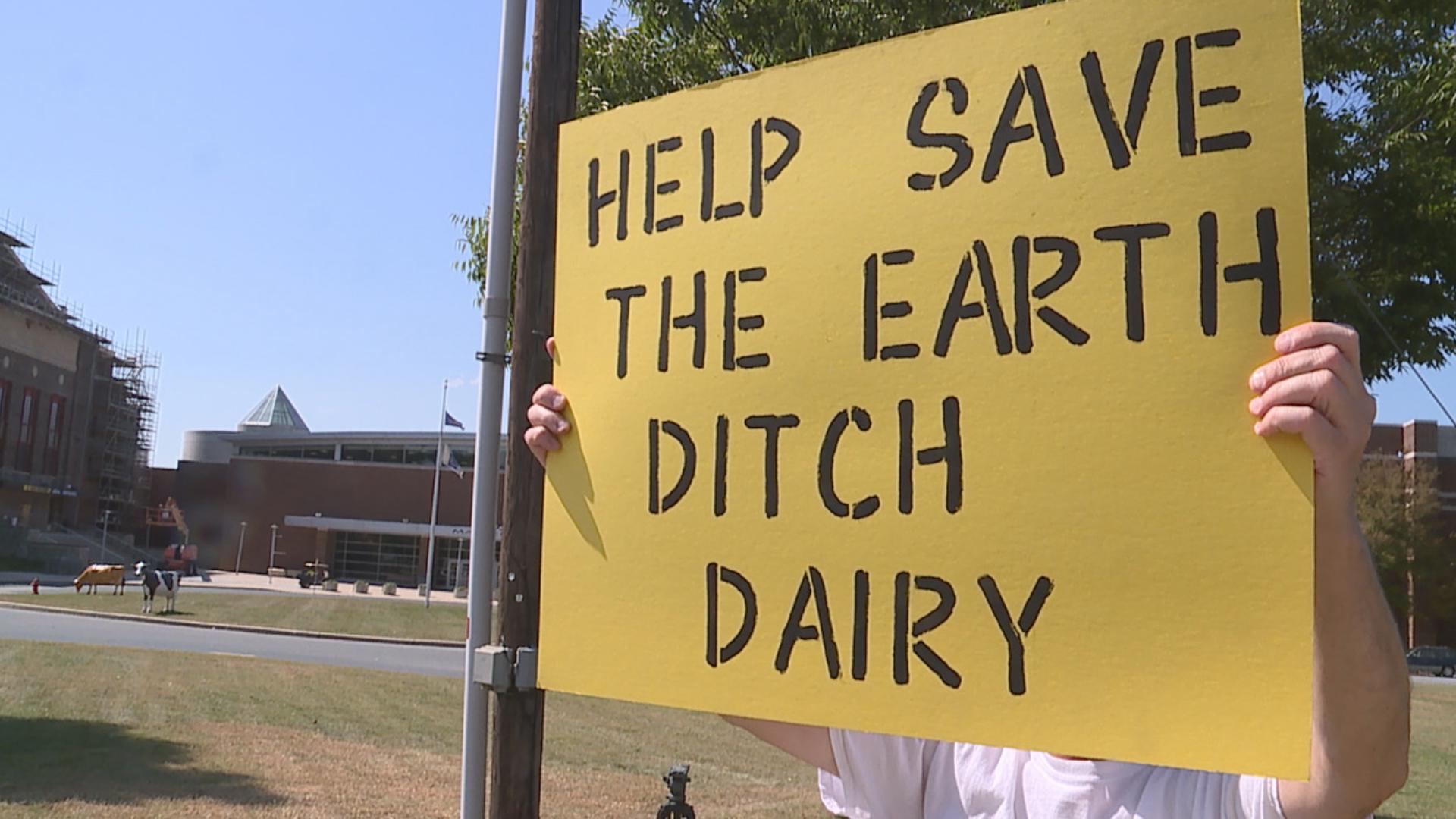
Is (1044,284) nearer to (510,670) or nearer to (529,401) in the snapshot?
(529,401)

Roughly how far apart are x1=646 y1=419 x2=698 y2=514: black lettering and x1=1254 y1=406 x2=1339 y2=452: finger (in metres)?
1.05

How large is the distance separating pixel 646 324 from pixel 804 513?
541 millimetres

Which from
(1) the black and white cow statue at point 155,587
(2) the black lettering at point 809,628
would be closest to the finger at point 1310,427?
(2) the black lettering at point 809,628

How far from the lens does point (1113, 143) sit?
1.88m

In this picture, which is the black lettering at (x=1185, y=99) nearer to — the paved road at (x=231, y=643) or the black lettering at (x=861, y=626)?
the black lettering at (x=861, y=626)

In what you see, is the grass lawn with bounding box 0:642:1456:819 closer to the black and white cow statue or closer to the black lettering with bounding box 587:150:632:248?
the black lettering with bounding box 587:150:632:248

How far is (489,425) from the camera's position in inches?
149

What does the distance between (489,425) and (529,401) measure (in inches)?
8.7

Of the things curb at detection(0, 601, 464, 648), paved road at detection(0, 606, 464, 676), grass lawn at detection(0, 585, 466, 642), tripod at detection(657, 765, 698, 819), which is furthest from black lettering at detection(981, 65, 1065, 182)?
grass lawn at detection(0, 585, 466, 642)

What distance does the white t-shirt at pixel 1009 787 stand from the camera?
68.8 inches

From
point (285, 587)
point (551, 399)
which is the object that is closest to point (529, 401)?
point (551, 399)

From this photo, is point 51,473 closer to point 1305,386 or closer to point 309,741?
point 309,741

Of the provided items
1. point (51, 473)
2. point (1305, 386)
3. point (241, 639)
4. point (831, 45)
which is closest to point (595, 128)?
point (1305, 386)

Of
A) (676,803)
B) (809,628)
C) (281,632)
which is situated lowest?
(281,632)
